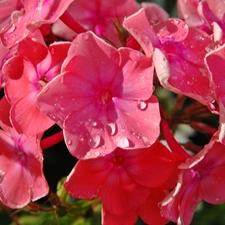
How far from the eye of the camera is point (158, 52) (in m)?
0.95

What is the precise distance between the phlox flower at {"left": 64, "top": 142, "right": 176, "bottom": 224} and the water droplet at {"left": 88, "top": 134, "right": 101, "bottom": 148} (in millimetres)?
52

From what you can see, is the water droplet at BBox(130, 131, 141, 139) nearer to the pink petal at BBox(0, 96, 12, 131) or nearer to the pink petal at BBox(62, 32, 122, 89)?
the pink petal at BBox(62, 32, 122, 89)

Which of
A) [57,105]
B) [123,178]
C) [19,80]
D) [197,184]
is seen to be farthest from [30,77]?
[197,184]

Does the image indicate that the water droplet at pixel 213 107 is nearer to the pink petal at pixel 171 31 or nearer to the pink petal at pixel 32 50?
the pink petal at pixel 171 31

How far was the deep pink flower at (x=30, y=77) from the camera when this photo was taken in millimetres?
1019

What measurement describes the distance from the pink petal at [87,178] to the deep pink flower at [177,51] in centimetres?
18

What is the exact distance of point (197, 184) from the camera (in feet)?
3.54

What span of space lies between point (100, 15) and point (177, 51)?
31cm

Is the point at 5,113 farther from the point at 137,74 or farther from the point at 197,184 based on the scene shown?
the point at 197,184

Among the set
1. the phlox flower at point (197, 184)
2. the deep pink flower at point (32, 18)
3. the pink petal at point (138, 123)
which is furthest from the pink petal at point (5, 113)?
the phlox flower at point (197, 184)

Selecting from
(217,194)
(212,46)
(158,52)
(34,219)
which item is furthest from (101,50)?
(34,219)

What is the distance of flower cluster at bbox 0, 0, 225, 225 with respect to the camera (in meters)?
0.97

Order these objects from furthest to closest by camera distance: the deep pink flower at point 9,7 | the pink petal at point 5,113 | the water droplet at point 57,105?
the deep pink flower at point 9,7 → the pink petal at point 5,113 → the water droplet at point 57,105

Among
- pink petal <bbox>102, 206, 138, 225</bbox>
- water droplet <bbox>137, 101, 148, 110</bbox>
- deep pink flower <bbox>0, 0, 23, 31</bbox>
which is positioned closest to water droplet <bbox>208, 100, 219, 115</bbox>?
water droplet <bbox>137, 101, 148, 110</bbox>
